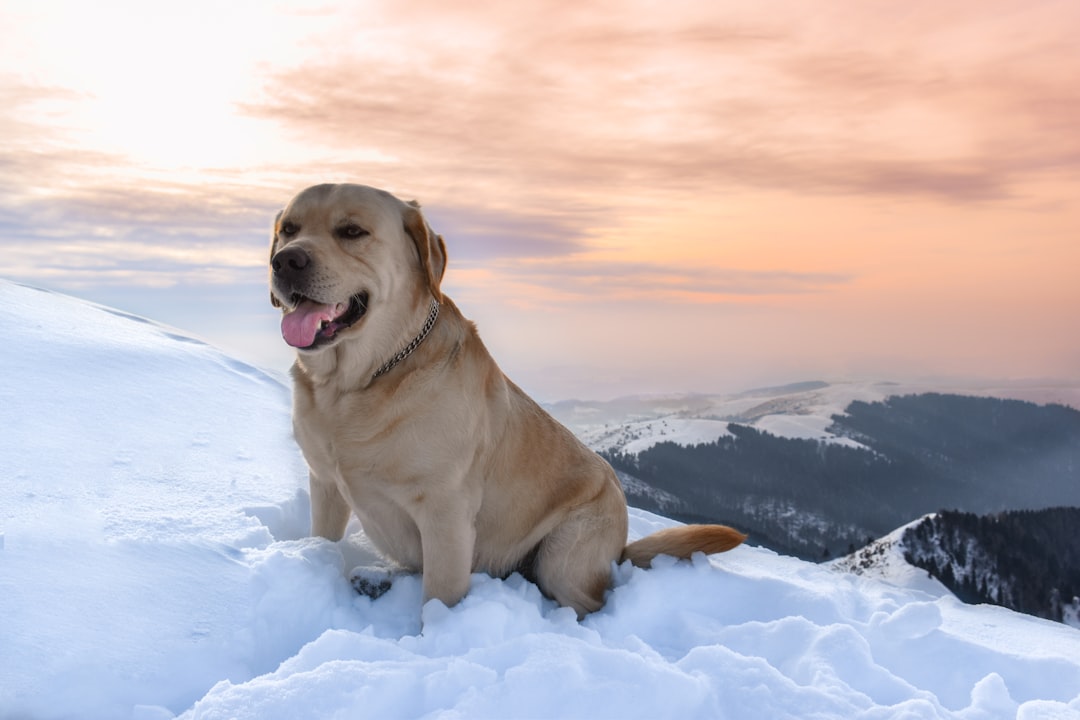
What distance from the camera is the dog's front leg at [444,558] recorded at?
429cm

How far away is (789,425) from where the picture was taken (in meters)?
179

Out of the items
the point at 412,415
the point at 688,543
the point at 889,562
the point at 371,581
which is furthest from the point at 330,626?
the point at 889,562

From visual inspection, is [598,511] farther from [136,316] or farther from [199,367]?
[136,316]

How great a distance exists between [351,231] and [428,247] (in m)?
Result: 0.44

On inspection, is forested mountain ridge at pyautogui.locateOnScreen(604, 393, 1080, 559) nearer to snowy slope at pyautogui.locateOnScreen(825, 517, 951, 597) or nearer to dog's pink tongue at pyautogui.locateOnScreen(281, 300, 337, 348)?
snowy slope at pyautogui.locateOnScreen(825, 517, 951, 597)

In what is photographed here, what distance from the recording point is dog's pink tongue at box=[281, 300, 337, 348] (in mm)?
4055

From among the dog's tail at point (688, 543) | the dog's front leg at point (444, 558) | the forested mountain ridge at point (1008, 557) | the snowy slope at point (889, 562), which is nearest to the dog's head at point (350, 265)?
the dog's front leg at point (444, 558)

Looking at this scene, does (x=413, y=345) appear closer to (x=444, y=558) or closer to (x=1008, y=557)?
(x=444, y=558)

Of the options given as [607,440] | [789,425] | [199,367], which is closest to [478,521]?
[199,367]

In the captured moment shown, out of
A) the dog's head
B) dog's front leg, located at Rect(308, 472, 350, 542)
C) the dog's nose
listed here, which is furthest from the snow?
the dog's nose

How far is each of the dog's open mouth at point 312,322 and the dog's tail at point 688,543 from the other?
2.51 m

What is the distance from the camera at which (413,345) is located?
4430 millimetres

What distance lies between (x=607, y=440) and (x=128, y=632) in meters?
172

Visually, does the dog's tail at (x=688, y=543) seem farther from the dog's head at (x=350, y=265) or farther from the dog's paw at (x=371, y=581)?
the dog's head at (x=350, y=265)
